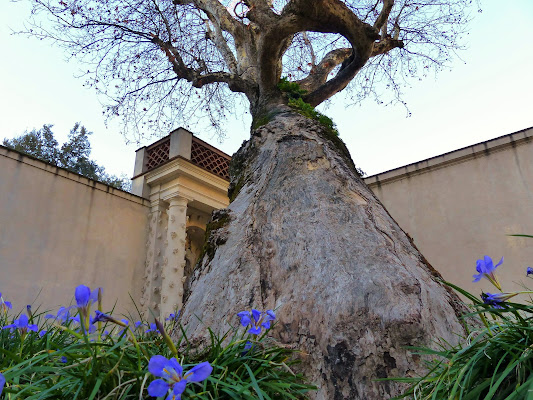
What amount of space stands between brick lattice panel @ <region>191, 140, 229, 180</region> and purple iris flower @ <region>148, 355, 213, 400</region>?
8.38 metres

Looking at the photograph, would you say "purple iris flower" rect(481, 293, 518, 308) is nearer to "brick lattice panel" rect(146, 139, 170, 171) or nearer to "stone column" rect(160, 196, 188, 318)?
"stone column" rect(160, 196, 188, 318)

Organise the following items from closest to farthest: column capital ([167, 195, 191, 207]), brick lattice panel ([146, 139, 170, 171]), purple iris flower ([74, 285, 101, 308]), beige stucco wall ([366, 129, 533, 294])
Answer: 1. purple iris flower ([74, 285, 101, 308])
2. beige stucco wall ([366, 129, 533, 294])
3. column capital ([167, 195, 191, 207])
4. brick lattice panel ([146, 139, 170, 171])

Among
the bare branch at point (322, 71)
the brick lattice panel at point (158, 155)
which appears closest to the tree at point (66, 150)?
the brick lattice panel at point (158, 155)

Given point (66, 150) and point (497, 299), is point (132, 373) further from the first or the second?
point (66, 150)

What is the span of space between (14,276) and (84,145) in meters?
17.2

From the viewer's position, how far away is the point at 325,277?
164 cm

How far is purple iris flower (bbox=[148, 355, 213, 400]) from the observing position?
2.45 ft

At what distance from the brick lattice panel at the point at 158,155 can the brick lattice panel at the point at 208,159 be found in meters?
0.66

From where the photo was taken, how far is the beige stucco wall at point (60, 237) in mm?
6258

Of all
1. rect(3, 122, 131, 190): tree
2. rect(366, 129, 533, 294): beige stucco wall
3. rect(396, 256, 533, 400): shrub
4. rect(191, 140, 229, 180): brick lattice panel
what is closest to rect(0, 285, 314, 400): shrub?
rect(396, 256, 533, 400): shrub

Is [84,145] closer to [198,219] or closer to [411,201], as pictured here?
[198,219]

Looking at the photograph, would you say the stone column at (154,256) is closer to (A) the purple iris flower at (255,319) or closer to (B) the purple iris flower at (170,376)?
(A) the purple iris flower at (255,319)

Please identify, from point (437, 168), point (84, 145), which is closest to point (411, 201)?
point (437, 168)

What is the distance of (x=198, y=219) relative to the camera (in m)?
10.0
